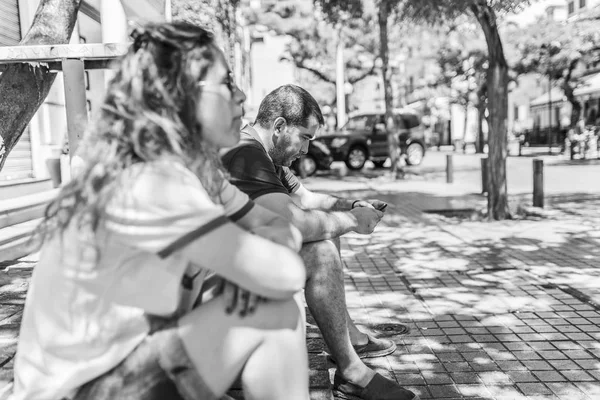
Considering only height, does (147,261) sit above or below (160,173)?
below

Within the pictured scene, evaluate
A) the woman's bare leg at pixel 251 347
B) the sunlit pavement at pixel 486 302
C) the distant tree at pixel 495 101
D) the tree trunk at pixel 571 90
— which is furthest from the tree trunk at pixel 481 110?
the woman's bare leg at pixel 251 347

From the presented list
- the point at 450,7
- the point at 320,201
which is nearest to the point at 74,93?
the point at 320,201

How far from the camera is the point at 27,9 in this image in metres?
9.38

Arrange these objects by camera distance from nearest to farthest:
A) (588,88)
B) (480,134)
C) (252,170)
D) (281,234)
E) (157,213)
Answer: (157,213) < (281,234) < (252,170) < (588,88) < (480,134)

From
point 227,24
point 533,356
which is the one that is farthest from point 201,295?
point 227,24

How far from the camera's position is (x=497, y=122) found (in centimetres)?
969

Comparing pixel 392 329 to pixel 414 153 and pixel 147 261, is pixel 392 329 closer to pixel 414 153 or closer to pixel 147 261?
pixel 147 261

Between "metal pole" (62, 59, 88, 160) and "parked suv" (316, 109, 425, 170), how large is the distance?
751 inches

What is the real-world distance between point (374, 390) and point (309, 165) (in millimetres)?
18202

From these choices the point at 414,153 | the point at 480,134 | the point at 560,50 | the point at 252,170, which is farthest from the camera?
the point at 480,134

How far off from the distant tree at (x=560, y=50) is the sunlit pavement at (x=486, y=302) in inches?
844

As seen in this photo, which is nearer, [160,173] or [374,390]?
[160,173]

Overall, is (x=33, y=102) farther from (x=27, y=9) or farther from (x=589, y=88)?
(x=589, y=88)

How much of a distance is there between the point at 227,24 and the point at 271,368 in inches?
470
